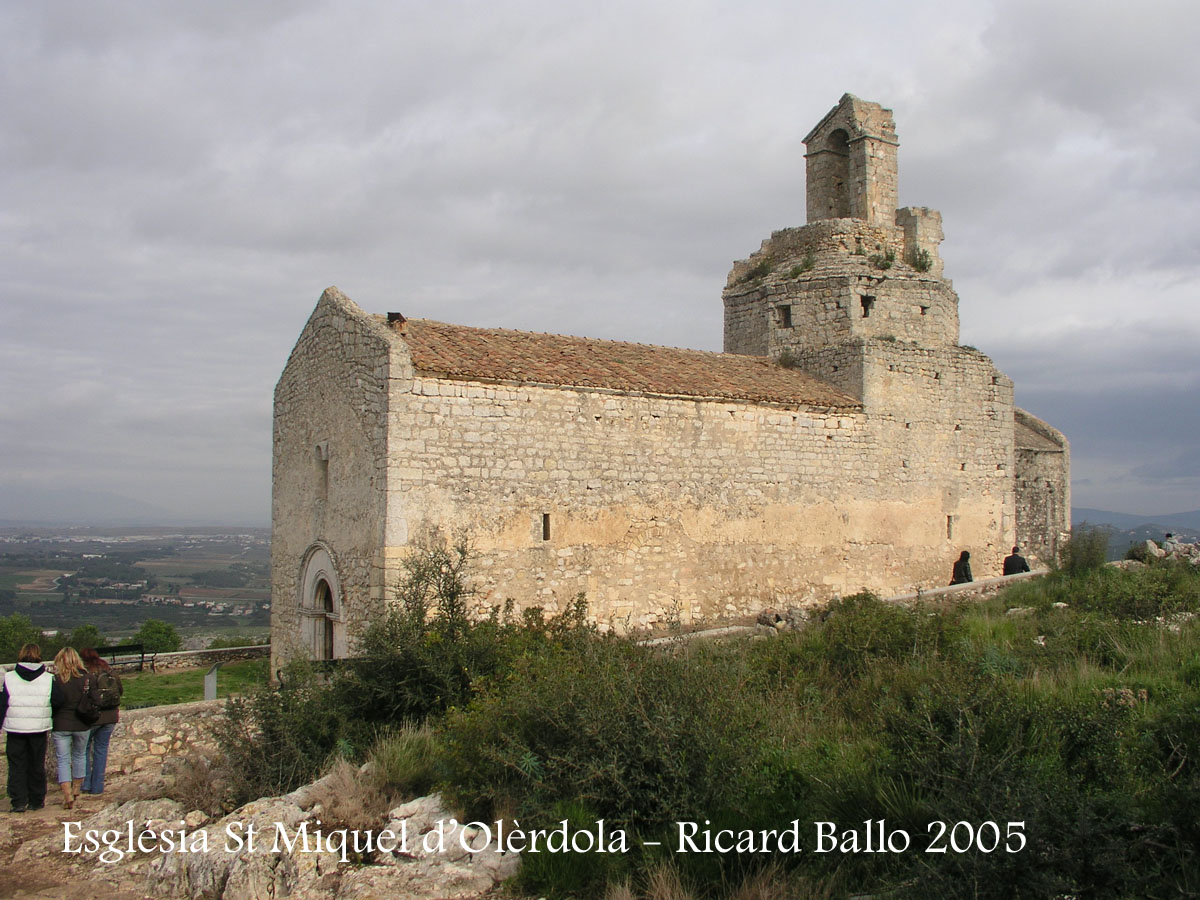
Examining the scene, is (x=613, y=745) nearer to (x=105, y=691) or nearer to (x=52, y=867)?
(x=52, y=867)

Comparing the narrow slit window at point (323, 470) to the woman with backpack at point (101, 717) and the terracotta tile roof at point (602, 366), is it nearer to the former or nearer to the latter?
the terracotta tile roof at point (602, 366)

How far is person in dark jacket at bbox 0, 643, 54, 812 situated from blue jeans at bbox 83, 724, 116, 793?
1.44ft

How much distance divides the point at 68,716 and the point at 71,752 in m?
0.46

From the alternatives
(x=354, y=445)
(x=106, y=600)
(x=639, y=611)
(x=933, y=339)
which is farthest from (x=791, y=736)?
(x=106, y=600)

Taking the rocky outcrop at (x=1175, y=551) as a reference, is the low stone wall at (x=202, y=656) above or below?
below

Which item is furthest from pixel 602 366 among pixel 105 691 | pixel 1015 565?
pixel 1015 565

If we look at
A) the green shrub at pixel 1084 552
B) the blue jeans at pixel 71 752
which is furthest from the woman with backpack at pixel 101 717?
the green shrub at pixel 1084 552

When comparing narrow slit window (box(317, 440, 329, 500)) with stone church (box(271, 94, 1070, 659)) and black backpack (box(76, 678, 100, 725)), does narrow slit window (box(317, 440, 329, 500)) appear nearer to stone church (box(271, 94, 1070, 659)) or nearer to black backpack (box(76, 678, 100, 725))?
stone church (box(271, 94, 1070, 659))

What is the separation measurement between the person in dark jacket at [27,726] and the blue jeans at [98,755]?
438 mm

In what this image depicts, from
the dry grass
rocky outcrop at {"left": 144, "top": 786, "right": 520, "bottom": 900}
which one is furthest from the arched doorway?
rocky outcrop at {"left": 144, "top": 786, "right": 520, "bottom": 900}

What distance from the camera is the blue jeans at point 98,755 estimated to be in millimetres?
8617

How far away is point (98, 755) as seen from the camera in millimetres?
8609

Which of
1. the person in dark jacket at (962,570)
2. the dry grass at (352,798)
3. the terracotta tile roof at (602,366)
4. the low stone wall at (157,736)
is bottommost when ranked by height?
the low stone wall at (157,736)

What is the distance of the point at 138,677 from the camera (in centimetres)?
1444
